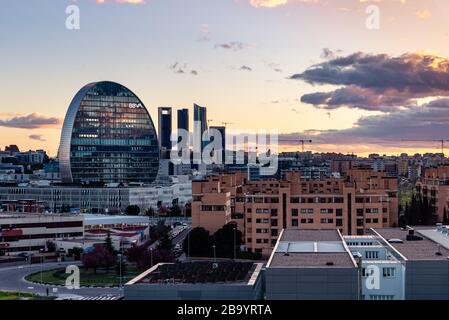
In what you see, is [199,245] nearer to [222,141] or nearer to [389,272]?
[389,272]

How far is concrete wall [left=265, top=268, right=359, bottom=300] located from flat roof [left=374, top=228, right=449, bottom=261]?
1.40 meters

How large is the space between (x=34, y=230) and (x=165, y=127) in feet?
211

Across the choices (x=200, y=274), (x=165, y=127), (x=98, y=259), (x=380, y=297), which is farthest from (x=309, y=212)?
(x=165, y=127)

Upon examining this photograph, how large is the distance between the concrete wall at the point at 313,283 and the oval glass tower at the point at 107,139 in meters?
36.2

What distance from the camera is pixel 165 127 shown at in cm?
8631

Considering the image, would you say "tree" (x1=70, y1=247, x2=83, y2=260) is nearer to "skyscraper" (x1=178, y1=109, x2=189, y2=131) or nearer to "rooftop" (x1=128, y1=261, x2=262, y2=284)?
"rooftop" (x1=128, y1=261, x2=262, y2=284)

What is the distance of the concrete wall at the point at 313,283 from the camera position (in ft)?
24.7

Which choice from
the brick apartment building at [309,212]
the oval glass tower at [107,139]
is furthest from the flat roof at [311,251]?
the oval glass tower at [107,139]

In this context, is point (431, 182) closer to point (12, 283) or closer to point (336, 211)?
point (336, 211)

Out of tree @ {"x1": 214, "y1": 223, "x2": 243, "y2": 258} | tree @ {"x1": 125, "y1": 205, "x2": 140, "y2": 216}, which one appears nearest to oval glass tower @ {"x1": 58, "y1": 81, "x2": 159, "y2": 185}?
tree @ {"x1": 125, "y1": 205, "x2": 140, "y2": 216}

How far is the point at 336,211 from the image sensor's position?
19281 mm

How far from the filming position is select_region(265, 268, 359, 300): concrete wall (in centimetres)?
752
